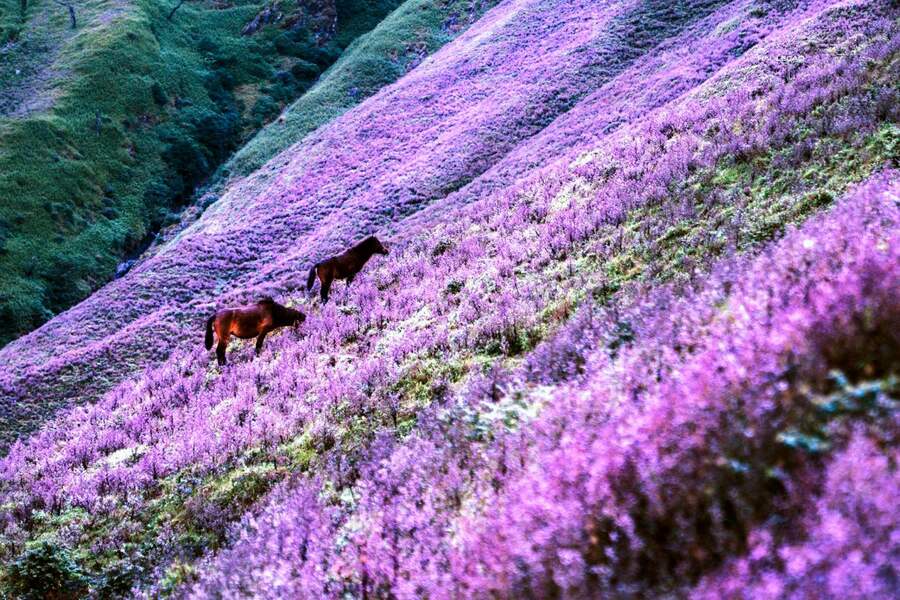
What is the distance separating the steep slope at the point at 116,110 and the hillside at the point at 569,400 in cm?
2308

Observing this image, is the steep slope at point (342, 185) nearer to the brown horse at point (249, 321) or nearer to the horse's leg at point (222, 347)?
the horse's leg at point (222, 347)

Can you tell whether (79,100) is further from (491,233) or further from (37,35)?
(491,233)

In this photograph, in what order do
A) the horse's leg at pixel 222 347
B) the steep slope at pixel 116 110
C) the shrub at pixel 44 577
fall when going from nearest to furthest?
the shrub at pixel 44 577 < the horse's leg at pixel 222 347 < the steep slope at pixel 116 110

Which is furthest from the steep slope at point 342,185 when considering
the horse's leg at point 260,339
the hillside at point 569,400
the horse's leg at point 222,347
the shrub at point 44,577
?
the shrub at point 44,577

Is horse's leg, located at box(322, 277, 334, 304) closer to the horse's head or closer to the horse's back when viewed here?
the horse's head

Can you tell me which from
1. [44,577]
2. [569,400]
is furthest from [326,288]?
[569,400]

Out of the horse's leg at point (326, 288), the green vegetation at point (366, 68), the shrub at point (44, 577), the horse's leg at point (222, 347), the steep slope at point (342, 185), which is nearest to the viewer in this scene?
the shrub at point (44, 577)

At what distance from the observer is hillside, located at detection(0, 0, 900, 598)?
2.37 metres

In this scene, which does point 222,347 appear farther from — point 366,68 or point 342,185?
point 366,68

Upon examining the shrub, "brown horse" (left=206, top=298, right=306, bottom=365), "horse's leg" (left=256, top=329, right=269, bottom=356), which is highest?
the shrub

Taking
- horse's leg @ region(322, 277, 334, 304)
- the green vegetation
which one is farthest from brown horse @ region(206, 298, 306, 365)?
the green vegetation

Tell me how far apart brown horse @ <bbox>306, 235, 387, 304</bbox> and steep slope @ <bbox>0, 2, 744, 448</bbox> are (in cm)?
579

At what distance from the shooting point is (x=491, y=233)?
16266 mm

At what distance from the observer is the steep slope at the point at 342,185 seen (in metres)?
23.7
